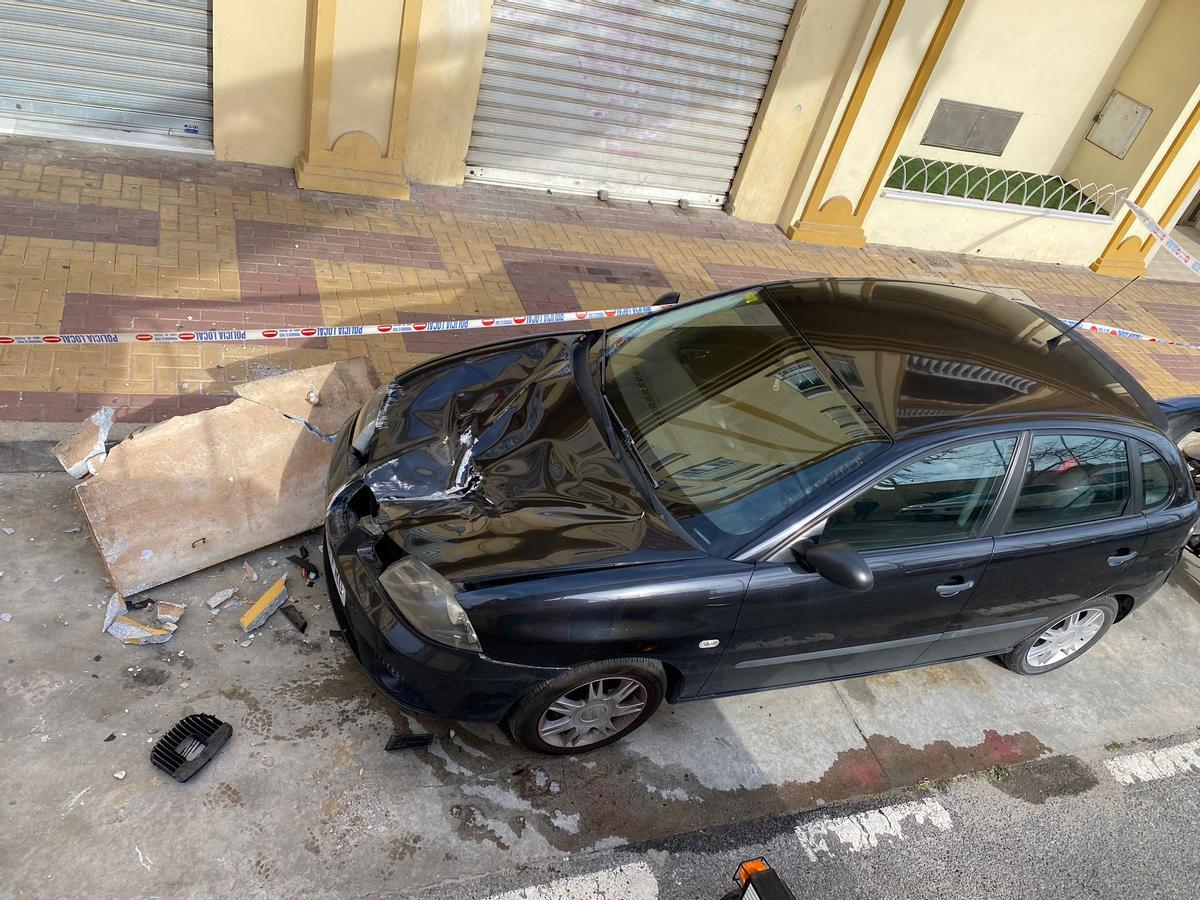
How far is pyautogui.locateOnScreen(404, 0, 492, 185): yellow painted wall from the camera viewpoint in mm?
7332

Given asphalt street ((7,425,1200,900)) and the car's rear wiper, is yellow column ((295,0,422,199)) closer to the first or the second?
asphalt street ((7,425,1200,900))

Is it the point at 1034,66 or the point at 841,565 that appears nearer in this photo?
the point at 841,565

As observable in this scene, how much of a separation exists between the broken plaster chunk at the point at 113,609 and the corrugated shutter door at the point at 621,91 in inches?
209

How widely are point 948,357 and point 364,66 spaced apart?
16.8ft

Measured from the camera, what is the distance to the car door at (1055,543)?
412cm

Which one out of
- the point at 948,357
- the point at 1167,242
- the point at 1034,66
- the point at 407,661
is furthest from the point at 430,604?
the point at 1034,66

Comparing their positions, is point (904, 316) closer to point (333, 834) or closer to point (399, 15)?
point (333, 834)

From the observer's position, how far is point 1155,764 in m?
4.76

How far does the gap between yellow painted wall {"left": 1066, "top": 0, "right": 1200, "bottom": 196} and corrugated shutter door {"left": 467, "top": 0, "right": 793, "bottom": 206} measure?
14.9 ft

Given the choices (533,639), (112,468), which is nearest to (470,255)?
(112,468)

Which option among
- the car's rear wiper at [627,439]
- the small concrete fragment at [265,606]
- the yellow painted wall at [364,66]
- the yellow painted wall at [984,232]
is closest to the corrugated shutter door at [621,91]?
the yellow painted wall at [364,66]

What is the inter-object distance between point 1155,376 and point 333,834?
8.33 meters

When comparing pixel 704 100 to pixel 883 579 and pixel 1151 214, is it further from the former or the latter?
pixel 883 579

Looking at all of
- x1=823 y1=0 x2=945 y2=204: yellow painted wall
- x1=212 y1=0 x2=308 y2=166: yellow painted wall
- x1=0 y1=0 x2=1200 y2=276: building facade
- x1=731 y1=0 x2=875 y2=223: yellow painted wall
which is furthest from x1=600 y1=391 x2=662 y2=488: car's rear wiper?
x1=823 y1=0 x2=945 y2=204: yellow painted wall
